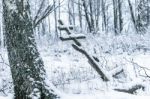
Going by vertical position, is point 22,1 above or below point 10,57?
above

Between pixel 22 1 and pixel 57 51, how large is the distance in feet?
29.6

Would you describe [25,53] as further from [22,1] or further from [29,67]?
[22,1]

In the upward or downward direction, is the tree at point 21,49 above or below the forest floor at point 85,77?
above

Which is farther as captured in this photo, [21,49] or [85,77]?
[85,77]

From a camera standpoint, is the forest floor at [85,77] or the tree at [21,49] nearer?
the tree at [21,49]

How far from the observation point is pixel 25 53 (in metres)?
5.23

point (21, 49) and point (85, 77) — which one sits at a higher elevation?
point (21, 49)

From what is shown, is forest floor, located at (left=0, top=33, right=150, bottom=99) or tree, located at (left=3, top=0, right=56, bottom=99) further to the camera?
forest floor, located at (left=0, top=33, right=150, bottom=99)

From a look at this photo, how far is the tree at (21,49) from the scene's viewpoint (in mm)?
5195

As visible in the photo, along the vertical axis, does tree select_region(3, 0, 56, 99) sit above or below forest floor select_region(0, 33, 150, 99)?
above

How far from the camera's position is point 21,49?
5.21 metres

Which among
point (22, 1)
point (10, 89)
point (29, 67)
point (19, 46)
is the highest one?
point (22, 1)

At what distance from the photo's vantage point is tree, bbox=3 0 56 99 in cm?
520

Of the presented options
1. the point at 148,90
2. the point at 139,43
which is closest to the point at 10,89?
the point at 148,90
